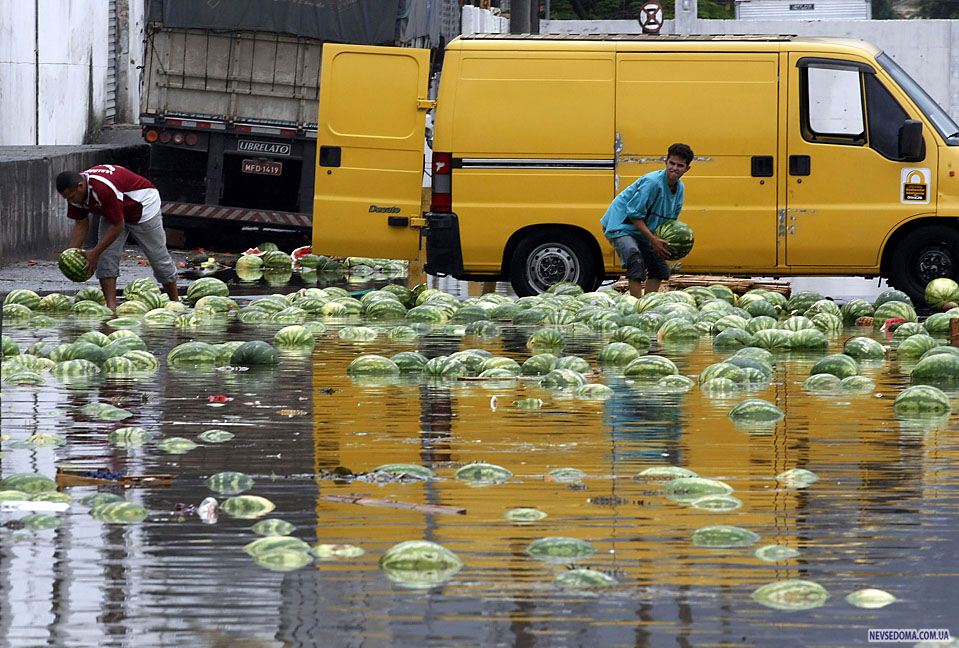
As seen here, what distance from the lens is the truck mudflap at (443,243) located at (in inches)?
571

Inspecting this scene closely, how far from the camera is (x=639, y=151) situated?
14.4 m

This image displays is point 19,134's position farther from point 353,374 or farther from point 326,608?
Result: point 326,608

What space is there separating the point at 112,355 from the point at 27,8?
48.9 ft

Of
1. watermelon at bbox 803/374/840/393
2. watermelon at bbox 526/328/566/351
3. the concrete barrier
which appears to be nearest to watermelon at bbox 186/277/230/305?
the concrete barrier

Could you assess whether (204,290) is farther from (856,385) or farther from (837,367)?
(856,385)

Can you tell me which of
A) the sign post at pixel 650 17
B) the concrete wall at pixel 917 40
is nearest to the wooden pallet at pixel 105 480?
the sign post at pixel 650 17

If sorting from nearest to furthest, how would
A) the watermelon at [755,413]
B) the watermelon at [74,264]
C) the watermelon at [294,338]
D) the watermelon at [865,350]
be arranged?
the watermelon at [755,413], the watermelon at [865,350], the watermelon at [294,338], the watermelon at [74,264]

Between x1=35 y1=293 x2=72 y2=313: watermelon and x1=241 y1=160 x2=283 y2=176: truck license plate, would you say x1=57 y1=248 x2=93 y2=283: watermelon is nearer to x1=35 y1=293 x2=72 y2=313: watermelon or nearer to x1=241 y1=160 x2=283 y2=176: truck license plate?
x1=35 y1=293 x2=72 y2=313: watermelon

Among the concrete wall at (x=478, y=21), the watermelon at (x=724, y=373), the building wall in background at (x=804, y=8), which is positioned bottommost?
the watermelon at (x=724, y=373)

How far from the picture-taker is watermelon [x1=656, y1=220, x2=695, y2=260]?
13.7 metres

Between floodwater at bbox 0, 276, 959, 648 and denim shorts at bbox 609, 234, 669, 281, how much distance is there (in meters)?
4.03

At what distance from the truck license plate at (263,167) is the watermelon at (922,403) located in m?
12.0

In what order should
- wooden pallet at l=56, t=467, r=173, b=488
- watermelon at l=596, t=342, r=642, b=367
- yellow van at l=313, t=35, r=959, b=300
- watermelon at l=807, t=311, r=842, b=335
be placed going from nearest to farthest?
wooden pallet at l=56, t=467, r=173, b=488 → watermelon at l=596, t=342, r=642, b=367 → watermelon at l=807, t=311, r=842, b=335 → yellow van at l=313, t=35, r=959, b=300

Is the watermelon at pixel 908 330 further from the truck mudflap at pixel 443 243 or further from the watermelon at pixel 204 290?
the watermelon at pixel 204 290
